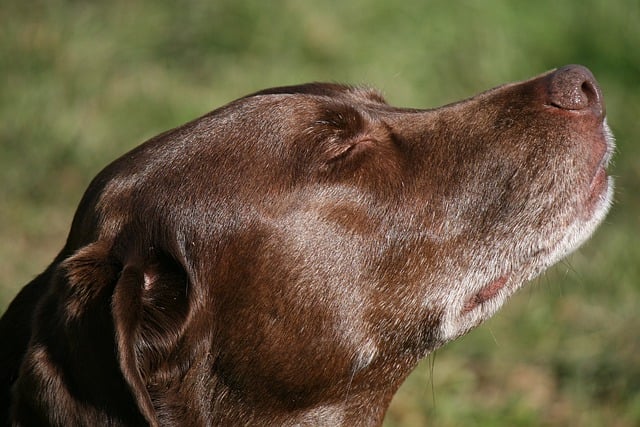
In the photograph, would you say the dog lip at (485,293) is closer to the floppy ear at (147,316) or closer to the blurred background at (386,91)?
the floppy ear at (147,316)

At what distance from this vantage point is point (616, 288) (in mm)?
6438

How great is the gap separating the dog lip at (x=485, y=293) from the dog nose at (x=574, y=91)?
603 mm

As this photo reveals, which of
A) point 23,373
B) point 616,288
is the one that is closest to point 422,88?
point 616,288

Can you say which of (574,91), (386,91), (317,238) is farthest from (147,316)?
(386,91)

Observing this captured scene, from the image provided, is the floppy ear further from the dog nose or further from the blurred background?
the blurred background

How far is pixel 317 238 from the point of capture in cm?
351

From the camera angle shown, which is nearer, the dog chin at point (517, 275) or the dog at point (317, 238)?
the dog at point (317, 238)

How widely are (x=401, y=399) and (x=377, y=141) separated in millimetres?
2121

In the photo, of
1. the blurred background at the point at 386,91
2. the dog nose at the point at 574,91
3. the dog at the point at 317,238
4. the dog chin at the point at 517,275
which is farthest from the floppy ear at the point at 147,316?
the blurred background at the point at 386,91

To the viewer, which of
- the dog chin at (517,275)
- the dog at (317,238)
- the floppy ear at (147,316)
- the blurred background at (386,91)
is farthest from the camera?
the blurred background at (386,91)

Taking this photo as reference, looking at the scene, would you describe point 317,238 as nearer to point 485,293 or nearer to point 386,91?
point 485,293

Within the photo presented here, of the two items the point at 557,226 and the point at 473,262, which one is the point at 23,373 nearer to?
the point at 473,262

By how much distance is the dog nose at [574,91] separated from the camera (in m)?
3.66

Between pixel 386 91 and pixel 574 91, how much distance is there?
436cm
